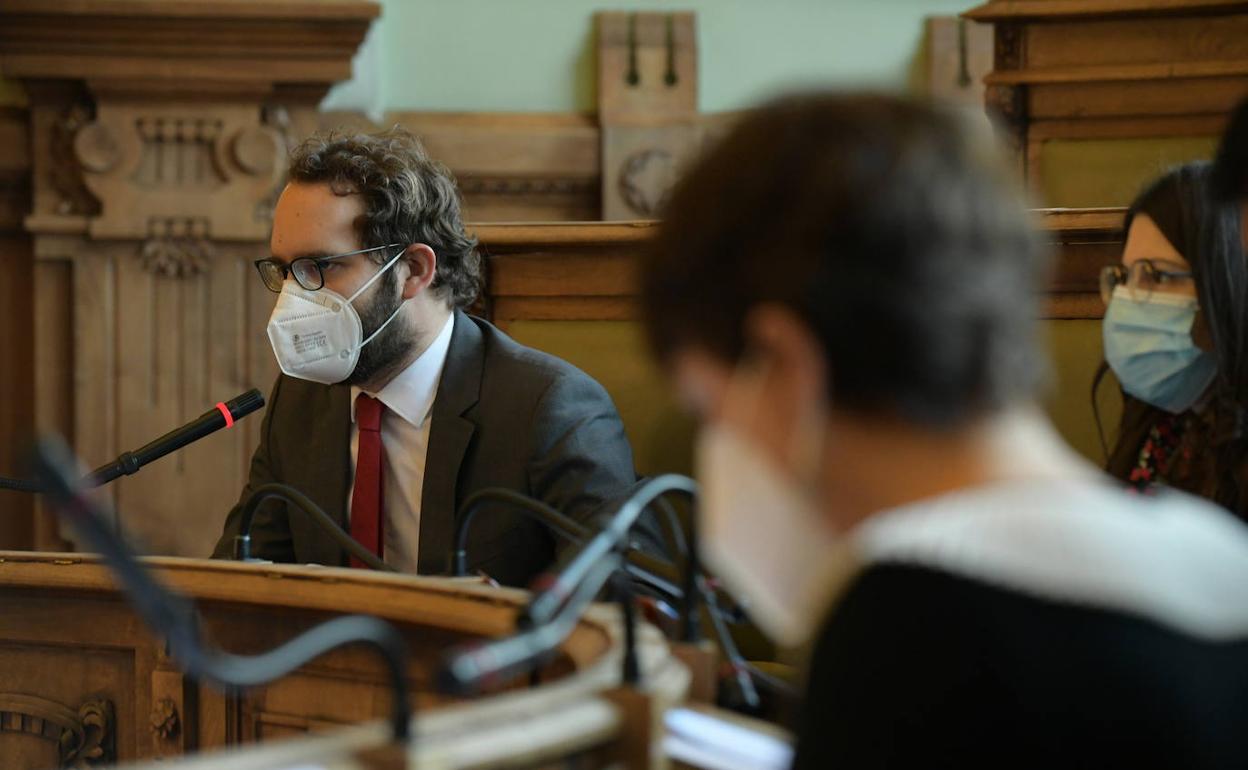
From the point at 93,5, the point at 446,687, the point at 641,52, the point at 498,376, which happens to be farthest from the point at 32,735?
the point at 641,52

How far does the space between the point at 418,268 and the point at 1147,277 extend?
4.42 ft

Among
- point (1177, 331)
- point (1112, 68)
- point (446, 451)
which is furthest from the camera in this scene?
point (1112, 68)

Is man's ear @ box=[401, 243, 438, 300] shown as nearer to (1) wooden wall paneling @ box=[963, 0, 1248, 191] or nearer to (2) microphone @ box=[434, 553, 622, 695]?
(1) wooden wall paneling @ box=[963, 0, 1248, 191]

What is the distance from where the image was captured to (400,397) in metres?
2.97

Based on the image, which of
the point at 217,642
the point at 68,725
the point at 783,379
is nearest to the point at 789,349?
the point at 783,379

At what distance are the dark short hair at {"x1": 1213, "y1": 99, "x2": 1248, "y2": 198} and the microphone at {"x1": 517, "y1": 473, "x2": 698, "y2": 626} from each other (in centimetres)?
56

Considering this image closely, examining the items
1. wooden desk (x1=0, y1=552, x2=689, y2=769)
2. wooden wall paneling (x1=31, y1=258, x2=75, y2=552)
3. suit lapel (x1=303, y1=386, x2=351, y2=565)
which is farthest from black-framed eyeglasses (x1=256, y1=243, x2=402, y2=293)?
wooden wall paneling (x1=31, y1=258, x2=75, y2=552)

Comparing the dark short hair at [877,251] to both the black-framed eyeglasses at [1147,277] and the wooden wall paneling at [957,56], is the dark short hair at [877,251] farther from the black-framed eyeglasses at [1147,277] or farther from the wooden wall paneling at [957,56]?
the wooden wall paneling at [957,56]

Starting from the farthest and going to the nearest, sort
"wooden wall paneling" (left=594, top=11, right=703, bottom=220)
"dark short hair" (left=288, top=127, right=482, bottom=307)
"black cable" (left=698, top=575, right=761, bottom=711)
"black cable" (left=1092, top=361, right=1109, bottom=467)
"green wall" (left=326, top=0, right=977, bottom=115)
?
"green wall" (left=326, top=0, right=977, bottom=115)
"wooden wall paneling" (left=594, top=11, right=703, bottom=220)
"dark short hair" (left=288, top=127, right=482, bottom=307)
"black cable" (left=1092, top=361, right=1109, bottom=467)
"black cable" (left=698, top=575, right=761, bottom=711)

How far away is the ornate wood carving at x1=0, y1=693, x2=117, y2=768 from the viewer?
2.22 meters

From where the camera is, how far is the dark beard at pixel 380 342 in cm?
296

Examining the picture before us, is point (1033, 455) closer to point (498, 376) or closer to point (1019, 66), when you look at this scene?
point (498, 376)

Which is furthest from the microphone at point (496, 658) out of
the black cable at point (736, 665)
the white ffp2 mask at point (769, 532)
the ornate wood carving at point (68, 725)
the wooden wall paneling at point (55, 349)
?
→ the wooden wall paneling at point (55, 349)

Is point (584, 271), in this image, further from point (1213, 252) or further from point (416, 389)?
point (1213, 252)
